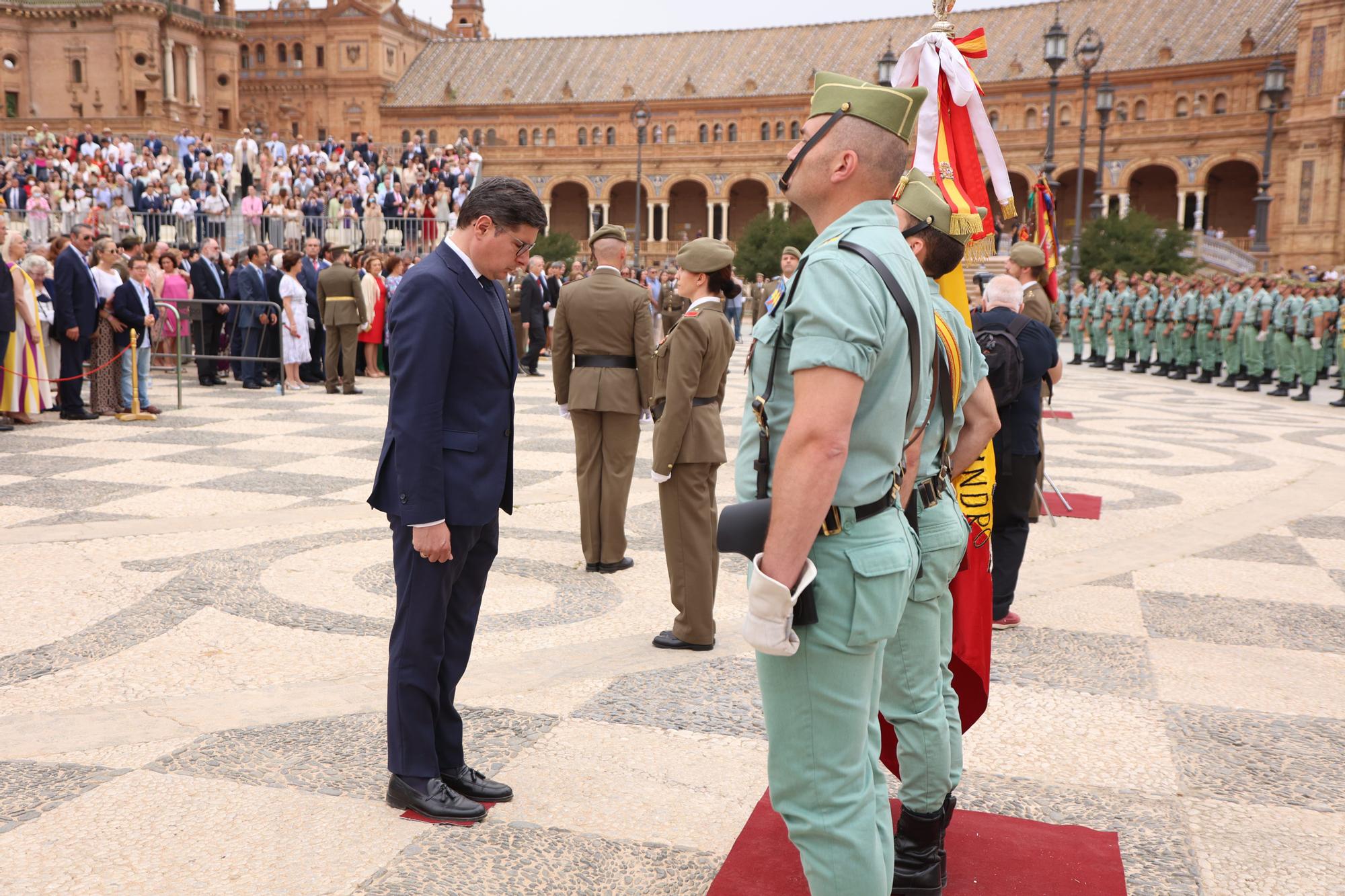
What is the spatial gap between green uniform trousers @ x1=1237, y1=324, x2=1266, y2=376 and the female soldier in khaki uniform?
15.9 metres

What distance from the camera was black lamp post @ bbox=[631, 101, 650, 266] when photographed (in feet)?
159

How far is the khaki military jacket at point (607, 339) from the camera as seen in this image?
5.80 m

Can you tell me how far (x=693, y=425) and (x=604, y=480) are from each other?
1.08 metres

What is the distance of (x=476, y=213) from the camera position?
3078 millimetres

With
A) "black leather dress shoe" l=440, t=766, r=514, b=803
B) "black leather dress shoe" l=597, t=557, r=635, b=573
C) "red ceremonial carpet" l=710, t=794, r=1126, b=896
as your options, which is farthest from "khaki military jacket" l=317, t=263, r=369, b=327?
"red ceremonial carpet" l=710, t=794, r=1126, b=896

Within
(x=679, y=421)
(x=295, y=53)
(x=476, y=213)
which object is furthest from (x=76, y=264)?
(x=295, y=53)

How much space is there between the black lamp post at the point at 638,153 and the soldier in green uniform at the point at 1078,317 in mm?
14621

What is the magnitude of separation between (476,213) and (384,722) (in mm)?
1738

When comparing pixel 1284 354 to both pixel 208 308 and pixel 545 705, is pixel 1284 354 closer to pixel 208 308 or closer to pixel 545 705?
pixel 208 308

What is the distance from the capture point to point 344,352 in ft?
45.6

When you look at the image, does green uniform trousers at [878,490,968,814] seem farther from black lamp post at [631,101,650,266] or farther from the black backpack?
black lamp post at [631,101,650,266]

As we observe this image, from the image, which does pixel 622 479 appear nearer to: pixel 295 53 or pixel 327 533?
pixel 327 533

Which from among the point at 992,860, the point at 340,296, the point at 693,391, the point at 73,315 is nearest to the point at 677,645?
the point at 693,391

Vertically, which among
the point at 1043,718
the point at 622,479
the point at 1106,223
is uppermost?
the point at 1106,223
